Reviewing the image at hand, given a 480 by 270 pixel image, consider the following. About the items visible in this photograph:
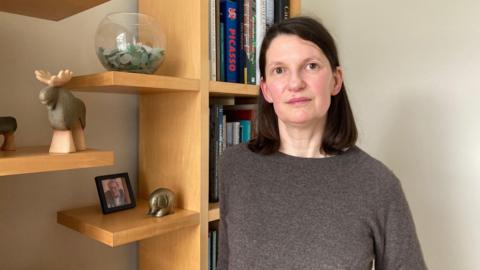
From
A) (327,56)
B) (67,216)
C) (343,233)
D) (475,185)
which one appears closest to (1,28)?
(67,216)

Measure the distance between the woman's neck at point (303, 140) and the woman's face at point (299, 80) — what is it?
0.08 ft

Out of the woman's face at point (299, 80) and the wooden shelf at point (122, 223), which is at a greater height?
the woman's face at point (299, 80)

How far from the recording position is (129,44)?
0.88 metres

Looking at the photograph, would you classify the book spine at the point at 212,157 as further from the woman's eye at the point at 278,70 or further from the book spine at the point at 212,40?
the woman's eye at the point at 278,70

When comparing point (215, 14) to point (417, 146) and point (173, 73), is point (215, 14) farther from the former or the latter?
point (417, 146)

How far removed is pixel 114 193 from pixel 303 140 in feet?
1.66

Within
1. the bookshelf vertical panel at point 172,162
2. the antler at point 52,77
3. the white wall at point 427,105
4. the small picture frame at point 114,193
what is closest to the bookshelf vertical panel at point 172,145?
the bookshelf vertical panel at point 172,162

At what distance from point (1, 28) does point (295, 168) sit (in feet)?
2.55

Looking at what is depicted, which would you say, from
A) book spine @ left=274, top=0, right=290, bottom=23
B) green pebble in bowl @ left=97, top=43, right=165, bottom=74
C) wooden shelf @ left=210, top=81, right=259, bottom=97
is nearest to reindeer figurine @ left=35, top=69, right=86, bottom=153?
green pebble in bowl @ left=97, top=43, right=165, bottom=74

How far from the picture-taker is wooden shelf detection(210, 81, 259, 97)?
1.01 metres

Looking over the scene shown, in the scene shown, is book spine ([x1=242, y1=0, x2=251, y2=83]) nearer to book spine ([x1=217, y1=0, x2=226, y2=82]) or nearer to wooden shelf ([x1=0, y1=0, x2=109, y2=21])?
book spine ([x1=217, y1=0, x2=226, y2=82])

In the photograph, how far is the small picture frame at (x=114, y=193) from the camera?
96cm

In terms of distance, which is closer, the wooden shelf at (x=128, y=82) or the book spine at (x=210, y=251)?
the wooden shelf at (x=128, y=82)

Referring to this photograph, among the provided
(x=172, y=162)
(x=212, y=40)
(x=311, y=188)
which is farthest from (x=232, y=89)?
(x=311, y=188)
